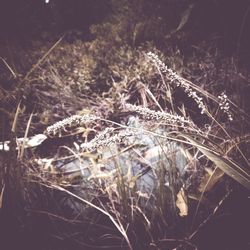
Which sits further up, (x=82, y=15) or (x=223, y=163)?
(x=82, y=15)

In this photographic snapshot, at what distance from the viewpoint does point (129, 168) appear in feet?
4.44

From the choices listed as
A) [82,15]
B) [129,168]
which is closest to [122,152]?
[129,168]

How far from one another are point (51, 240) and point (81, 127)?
27.4 inches

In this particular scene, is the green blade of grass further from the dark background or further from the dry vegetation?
the dark background

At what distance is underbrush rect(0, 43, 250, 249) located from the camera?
0.94 metres

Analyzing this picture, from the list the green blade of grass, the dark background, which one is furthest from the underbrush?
the dark background

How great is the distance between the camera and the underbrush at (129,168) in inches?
37.1

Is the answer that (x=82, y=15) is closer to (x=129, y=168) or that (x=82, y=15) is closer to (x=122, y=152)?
(x=122, y=152)

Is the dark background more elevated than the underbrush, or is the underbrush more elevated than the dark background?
the dark background

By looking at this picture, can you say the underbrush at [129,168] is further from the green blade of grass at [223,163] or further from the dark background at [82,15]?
the dark background at [82,15]

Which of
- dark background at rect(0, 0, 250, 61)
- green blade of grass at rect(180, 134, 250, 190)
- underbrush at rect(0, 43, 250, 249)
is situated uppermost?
dark background at rect(0, 0, 250, 61)

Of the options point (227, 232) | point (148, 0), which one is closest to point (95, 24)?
point (148, 0)

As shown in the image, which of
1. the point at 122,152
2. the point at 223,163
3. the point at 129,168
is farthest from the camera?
the point at 122,152

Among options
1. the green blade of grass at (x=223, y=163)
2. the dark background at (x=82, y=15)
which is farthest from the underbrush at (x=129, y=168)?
the dark background at (x=82, y=15)
